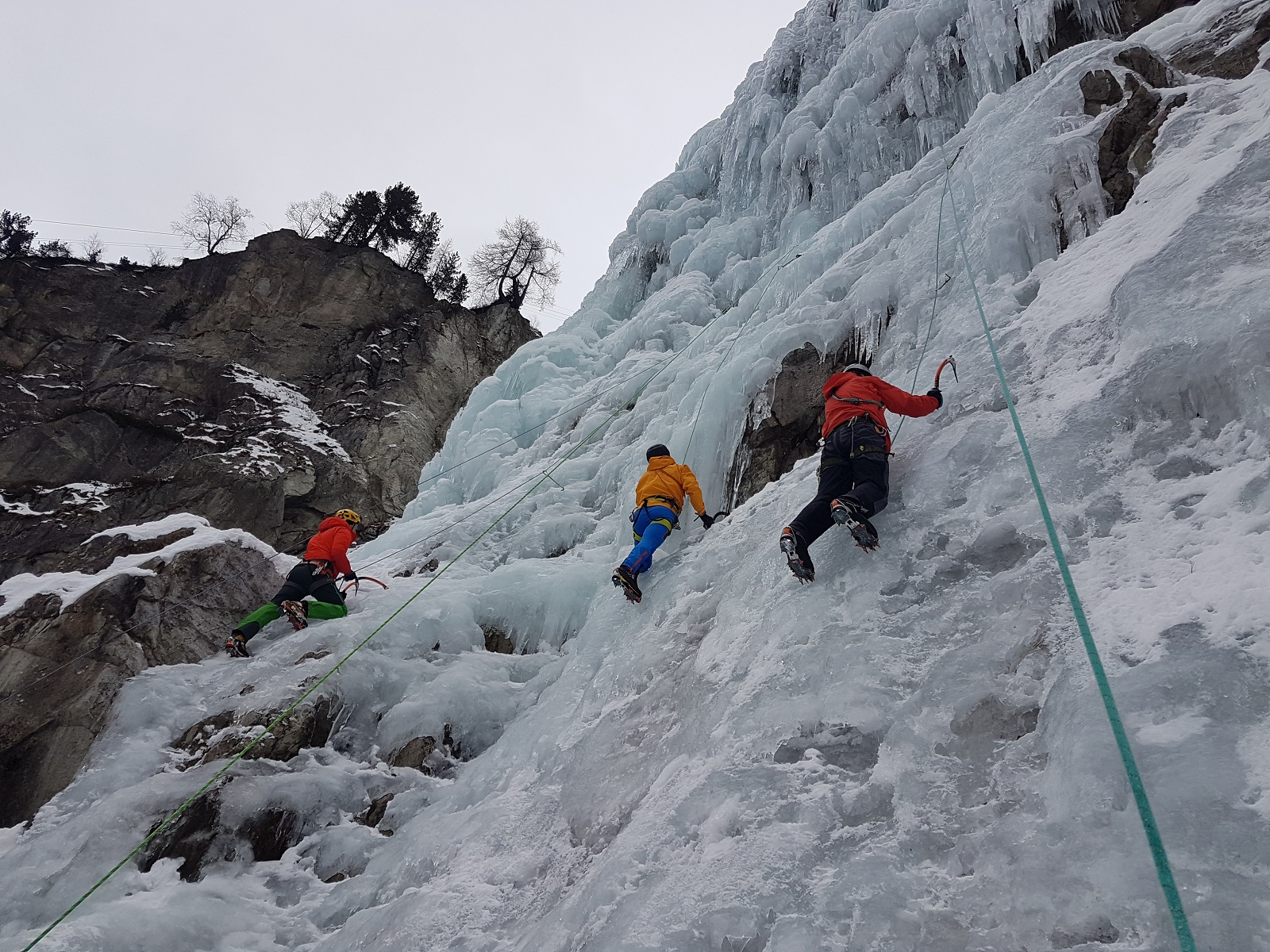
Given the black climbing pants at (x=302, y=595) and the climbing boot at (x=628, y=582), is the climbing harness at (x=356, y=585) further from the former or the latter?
the climbing boot at (x=628, y=582)

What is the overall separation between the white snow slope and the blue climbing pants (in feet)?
0.54

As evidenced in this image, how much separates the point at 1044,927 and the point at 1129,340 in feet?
8.44

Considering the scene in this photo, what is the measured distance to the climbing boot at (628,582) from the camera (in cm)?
442

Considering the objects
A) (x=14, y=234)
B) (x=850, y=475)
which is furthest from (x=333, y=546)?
(x=14, y=234)

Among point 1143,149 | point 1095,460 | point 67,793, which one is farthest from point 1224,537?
point 67,793

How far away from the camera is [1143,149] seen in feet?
14.8

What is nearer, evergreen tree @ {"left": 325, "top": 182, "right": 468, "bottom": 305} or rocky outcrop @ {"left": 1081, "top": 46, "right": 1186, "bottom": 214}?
rocky outcrop @ {"left": 1081, "top": 46, "right": 1186, "bottom": 214}

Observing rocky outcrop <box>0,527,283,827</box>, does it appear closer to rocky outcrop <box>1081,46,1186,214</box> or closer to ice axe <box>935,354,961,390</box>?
ice axe <box>935,354,961,390</box>

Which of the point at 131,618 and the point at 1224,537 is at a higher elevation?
the point at 131,618

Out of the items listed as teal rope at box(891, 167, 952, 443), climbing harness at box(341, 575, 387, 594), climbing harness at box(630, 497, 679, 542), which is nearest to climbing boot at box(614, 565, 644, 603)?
climbing harness at box(630, 497, 679, 542)

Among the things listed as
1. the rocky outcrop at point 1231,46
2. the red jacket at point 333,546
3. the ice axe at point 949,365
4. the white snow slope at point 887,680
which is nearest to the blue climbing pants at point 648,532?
the white snow slope at point 887,680

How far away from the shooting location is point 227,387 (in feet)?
60.7

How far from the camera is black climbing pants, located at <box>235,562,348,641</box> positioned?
527 cm

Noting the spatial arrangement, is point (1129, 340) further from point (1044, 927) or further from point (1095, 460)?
point (1044, 927)
